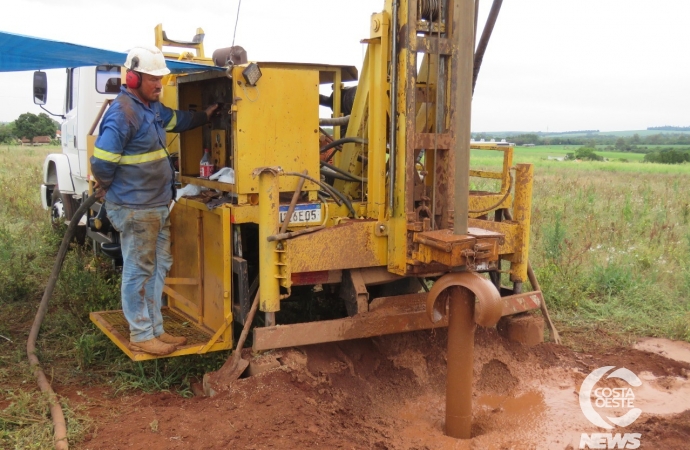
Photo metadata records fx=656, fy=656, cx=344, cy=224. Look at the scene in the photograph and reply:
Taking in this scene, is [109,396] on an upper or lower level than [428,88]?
lower

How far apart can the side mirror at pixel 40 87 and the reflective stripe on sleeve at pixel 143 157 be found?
4.06 metres

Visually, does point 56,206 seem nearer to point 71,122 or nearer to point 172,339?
point 71,122

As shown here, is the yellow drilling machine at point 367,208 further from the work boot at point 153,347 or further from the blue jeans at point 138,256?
the blue jeans at point 138,256

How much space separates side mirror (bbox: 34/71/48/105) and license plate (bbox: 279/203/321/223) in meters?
4.84

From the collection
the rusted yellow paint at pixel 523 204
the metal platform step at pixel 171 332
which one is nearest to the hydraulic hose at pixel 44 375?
the metal platform step at pixel 171 332

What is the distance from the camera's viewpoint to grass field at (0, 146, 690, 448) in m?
4.64

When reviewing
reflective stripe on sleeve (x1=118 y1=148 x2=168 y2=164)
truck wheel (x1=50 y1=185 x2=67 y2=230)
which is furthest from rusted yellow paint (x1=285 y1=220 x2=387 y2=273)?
truck wheel (x1=50 y1=185 x2=67 y2=230)

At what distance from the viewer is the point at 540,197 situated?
45.8 feet

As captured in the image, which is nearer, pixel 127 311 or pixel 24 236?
pixel 127 311

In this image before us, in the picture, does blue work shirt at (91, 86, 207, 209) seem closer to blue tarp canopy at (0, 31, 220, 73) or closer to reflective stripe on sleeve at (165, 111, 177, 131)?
reflective stripe on sleeve at (165, 111, 177, 131)

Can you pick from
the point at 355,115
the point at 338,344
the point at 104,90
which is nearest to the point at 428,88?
the point at 355,115

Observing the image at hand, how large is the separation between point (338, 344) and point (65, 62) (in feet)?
10.7

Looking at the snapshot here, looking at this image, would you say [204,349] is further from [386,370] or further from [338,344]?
[386,370]

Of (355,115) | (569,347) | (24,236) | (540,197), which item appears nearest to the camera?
(355,115)
